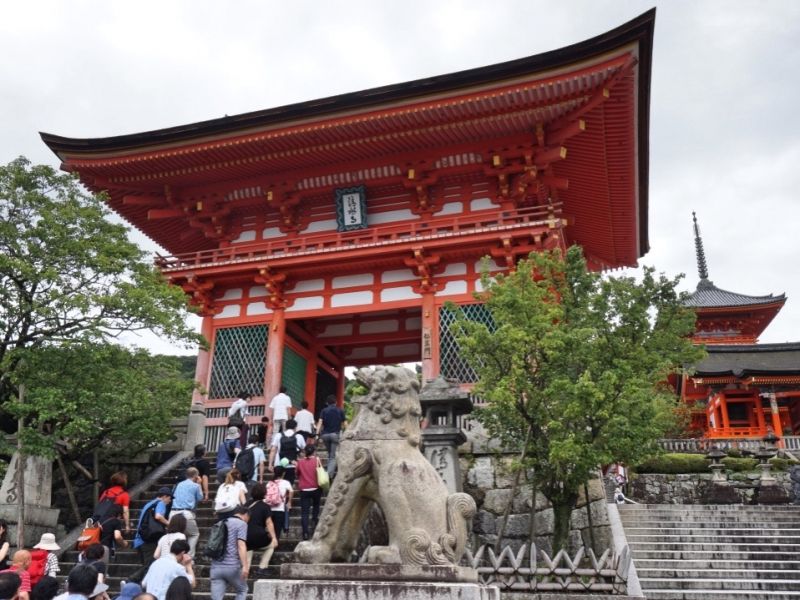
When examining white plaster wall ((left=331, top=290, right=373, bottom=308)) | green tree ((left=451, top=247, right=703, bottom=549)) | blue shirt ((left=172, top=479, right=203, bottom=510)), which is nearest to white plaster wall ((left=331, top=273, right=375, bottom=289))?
white plaster wall ((left=331, top=290, right=373, bottom=308))

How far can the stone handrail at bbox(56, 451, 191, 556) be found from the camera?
966cm

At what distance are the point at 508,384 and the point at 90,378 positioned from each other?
259 inches

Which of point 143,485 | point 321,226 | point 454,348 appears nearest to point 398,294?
point 454,348

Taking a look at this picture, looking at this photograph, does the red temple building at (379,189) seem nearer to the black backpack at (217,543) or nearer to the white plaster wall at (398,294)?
the white plaster wall at (398,294)

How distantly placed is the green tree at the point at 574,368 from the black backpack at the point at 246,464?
3.49 m

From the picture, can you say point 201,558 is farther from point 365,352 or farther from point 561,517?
point 365,352

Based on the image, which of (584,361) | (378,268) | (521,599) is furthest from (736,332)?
(521,599)

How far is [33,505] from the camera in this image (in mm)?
9836

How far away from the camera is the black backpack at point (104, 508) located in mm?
7715

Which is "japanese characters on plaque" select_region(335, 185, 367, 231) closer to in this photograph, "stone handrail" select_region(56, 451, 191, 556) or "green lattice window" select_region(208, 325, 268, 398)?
"green lattice window" select_region(208, 325, 268, 398)

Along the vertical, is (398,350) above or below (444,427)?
above

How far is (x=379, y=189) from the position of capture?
1563cm

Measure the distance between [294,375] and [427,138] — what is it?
22.1 feet

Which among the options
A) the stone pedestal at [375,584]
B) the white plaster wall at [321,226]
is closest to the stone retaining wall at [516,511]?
the stone pedestal at [375,584]
